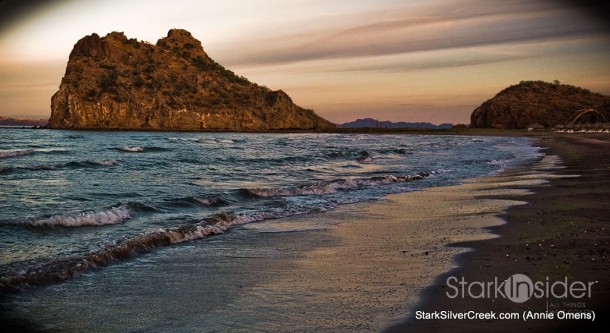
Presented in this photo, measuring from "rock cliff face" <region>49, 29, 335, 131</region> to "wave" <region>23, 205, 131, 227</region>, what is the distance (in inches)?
4601

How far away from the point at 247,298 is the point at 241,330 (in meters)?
0.85

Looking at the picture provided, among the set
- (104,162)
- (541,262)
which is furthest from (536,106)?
(541,262)

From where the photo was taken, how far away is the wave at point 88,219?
8586 millimetres

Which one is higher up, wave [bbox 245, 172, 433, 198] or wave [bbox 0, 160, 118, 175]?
wave [bbox 0, 160, 118, 175]

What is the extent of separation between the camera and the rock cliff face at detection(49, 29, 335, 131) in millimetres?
121938

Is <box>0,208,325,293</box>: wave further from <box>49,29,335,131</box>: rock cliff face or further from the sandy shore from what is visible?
<box>49,29,335,131</box>: rock cliff face

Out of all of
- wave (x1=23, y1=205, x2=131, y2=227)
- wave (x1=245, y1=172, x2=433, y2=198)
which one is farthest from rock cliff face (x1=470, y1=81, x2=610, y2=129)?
wave (x1=23, y1=205, x2=131, y2=227)

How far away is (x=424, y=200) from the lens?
488 inches

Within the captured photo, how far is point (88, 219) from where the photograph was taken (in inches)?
362

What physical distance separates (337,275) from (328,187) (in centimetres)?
965

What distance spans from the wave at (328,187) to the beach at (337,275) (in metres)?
4.15

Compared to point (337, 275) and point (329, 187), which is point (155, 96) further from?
point (337, 275)

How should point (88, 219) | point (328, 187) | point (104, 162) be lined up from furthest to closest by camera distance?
point (104, 162) < point (328, 187) < point (88, 219)

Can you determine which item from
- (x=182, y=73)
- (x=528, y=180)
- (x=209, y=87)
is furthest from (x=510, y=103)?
(x=528, y=180)
